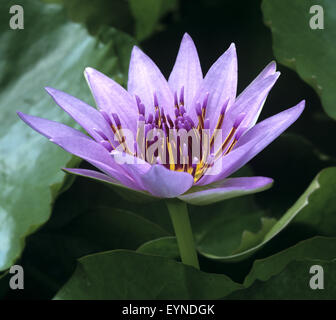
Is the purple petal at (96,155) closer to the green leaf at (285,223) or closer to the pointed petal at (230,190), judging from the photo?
the pointed petal at (230,190)

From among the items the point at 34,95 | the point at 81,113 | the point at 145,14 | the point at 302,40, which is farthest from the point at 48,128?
the point at 145,14

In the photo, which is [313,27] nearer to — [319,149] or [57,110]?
[319,149]

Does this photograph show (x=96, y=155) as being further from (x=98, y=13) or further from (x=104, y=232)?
(x=98, y=13)

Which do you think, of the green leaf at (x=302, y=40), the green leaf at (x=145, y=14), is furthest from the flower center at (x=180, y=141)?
the green leaf at (x=145, y=14)

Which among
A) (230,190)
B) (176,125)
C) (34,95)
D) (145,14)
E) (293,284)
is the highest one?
(145,14)

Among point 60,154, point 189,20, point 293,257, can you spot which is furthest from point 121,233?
point 189,20
